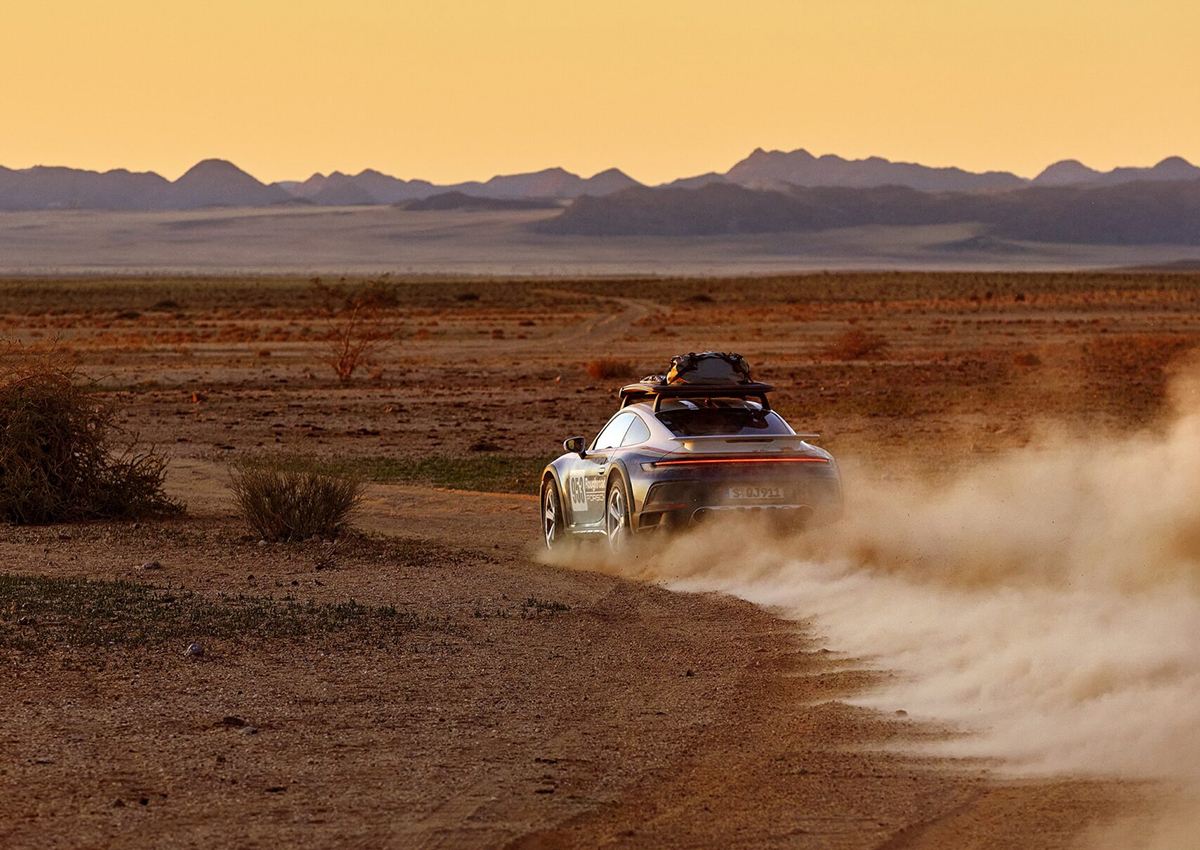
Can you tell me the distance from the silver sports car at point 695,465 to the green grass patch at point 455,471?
6051 mm

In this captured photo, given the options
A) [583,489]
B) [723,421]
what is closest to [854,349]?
[583,489]

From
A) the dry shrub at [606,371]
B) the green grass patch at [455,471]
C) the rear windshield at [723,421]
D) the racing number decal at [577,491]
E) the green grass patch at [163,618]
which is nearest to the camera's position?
the green grass patch at [163,618]

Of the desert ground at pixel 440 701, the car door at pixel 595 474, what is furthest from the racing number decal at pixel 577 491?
the desert ground at pixel 440 701

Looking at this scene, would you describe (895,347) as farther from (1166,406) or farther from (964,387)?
(1166,406)

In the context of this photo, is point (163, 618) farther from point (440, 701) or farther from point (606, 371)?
point (606, 371)

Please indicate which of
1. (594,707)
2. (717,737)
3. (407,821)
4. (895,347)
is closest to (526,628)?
(594,707)

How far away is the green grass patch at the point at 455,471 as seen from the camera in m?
20.4

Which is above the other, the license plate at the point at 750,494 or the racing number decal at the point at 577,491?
the license plate at the point at 750,494

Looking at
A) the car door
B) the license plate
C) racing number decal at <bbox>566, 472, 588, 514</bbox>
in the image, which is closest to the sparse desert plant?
racing number decal at <bbox>566, 472, 588, 514</bbox>

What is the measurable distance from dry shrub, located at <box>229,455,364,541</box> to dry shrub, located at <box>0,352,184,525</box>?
2126mm

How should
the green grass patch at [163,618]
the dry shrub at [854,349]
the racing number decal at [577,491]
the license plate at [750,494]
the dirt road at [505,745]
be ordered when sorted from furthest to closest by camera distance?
the dry shrub at [854,349] < the racing number decal at [577,491] < the license plate at [750,494] < the green grass patch at [163,618] < the dirt road at [505,745]

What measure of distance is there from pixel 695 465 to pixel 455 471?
939cm

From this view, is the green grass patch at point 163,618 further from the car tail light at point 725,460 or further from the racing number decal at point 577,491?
the racing number decal at point 577,491

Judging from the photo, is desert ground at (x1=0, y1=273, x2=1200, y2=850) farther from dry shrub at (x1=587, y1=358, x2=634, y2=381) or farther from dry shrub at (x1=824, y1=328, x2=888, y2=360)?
dry shrub at (x1=824, y1=328, x2=888, y2=360)
